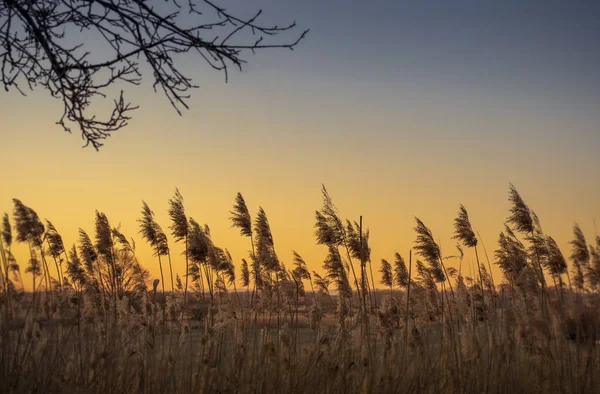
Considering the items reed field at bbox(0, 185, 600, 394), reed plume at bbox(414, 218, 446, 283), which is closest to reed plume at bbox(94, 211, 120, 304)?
reed field at bbox(0, 185, 600, 394)

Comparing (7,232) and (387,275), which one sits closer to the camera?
(7,232)

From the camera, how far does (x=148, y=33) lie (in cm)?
769

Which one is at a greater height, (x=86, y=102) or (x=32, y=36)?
(x=32, y=36)

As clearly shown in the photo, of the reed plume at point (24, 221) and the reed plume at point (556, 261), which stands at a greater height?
the reed plume at point (24, 221)

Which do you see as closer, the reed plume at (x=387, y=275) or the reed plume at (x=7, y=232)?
the reed plume at (x=7, y=232)

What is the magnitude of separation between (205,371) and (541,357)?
145 inches

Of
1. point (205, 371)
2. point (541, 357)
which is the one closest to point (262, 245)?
point (205, 371)

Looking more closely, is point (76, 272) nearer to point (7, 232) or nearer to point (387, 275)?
point (7, 232)

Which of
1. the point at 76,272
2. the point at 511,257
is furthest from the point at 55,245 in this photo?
the point at 511,257

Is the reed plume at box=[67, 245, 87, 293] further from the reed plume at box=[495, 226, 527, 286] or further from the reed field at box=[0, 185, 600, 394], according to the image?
the reed plume at box=[495, 226, 527, 286]

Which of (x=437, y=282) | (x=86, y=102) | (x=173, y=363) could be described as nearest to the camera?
(x=173, y=363)

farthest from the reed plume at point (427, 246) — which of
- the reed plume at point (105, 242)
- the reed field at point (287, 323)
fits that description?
the reed plume at point (105, 242)

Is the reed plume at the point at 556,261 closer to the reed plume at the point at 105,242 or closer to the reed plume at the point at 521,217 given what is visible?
the reed plume at the point at 521,217

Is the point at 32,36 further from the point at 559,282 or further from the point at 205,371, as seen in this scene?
the point at 559,282
